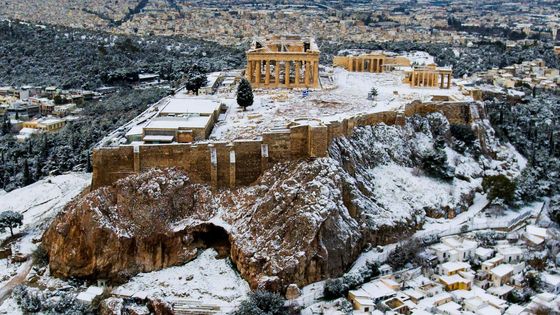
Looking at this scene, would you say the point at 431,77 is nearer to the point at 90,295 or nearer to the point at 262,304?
the point at 262,304

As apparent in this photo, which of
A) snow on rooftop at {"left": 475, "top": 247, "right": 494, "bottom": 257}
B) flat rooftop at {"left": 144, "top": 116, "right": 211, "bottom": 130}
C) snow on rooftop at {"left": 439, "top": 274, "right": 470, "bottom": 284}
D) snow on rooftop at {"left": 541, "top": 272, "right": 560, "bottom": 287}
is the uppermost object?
flat rooftop at {"left": 144, "top": 116, "right": 211, "bottom": 130}

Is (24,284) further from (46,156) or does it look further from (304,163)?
(46,156)

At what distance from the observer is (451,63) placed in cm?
7969

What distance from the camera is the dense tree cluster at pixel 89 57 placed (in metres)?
77.0

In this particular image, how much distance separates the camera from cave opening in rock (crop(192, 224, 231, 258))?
3369 cm

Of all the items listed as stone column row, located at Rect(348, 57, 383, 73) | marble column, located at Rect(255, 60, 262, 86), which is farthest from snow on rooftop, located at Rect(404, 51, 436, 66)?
marble column, located at Rect(255, 60, 262, 86)

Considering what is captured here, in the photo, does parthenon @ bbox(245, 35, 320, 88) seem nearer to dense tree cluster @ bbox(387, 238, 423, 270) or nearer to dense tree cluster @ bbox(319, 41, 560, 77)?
dense tree cluster @ bbox(387, 238, 423, 270)

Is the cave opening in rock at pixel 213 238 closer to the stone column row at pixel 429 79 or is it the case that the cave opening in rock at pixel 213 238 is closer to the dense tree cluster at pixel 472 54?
the stone column row at pixel 429 79

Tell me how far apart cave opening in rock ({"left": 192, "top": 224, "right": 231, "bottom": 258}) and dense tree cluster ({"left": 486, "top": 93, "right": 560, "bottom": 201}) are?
18.3m

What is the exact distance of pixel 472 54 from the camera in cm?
9169

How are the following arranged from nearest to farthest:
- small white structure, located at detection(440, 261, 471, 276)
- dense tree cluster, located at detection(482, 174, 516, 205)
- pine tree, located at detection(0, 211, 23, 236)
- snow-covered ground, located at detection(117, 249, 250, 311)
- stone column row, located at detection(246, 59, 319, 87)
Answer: snow-covered ground, located at detection(117, 249, 250, 311)
small white structure, located at detection(440, 261, 471, 276)
pine tree, located at detection(0, 211, 23, 236)
dense tree cluster, located at detection(482, 174, 516, 205)
stone column row, located at detection(246, 59, 319, 87)

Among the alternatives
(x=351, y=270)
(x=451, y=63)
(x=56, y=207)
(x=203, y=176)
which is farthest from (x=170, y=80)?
(x=351, y=270)

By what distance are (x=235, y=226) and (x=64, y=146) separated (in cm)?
2331

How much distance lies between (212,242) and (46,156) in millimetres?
22780
